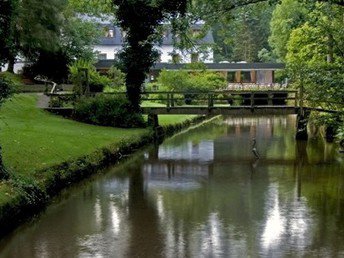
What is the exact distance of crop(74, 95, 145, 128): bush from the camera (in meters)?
30.9

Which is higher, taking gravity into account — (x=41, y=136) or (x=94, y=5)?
(x=94, y=5)

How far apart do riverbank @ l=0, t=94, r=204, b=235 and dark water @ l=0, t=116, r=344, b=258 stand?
0.49m

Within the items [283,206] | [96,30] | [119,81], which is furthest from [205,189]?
[96,30]

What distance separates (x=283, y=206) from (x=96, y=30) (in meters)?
40.3

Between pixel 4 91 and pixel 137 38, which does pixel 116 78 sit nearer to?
pixel 137 38

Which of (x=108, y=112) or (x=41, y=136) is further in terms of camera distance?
(x=108, y=112)

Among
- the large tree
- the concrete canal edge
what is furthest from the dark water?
the large tree

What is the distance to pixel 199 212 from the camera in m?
15.0

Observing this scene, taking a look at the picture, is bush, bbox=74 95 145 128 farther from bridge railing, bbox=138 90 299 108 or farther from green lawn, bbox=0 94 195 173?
bridge railing, bbox=138 90 299 108

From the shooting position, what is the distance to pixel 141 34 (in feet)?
102

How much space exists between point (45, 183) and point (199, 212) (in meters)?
4.34

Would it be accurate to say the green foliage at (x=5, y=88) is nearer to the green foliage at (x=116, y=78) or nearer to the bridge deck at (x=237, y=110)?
the bridge deck at (x=237, y=110)

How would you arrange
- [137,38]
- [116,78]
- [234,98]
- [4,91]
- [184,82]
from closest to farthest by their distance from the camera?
[4,91] → [137,38] → [234,98] → [116,78] → [184,82]

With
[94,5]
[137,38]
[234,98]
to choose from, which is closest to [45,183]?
[137,38]
